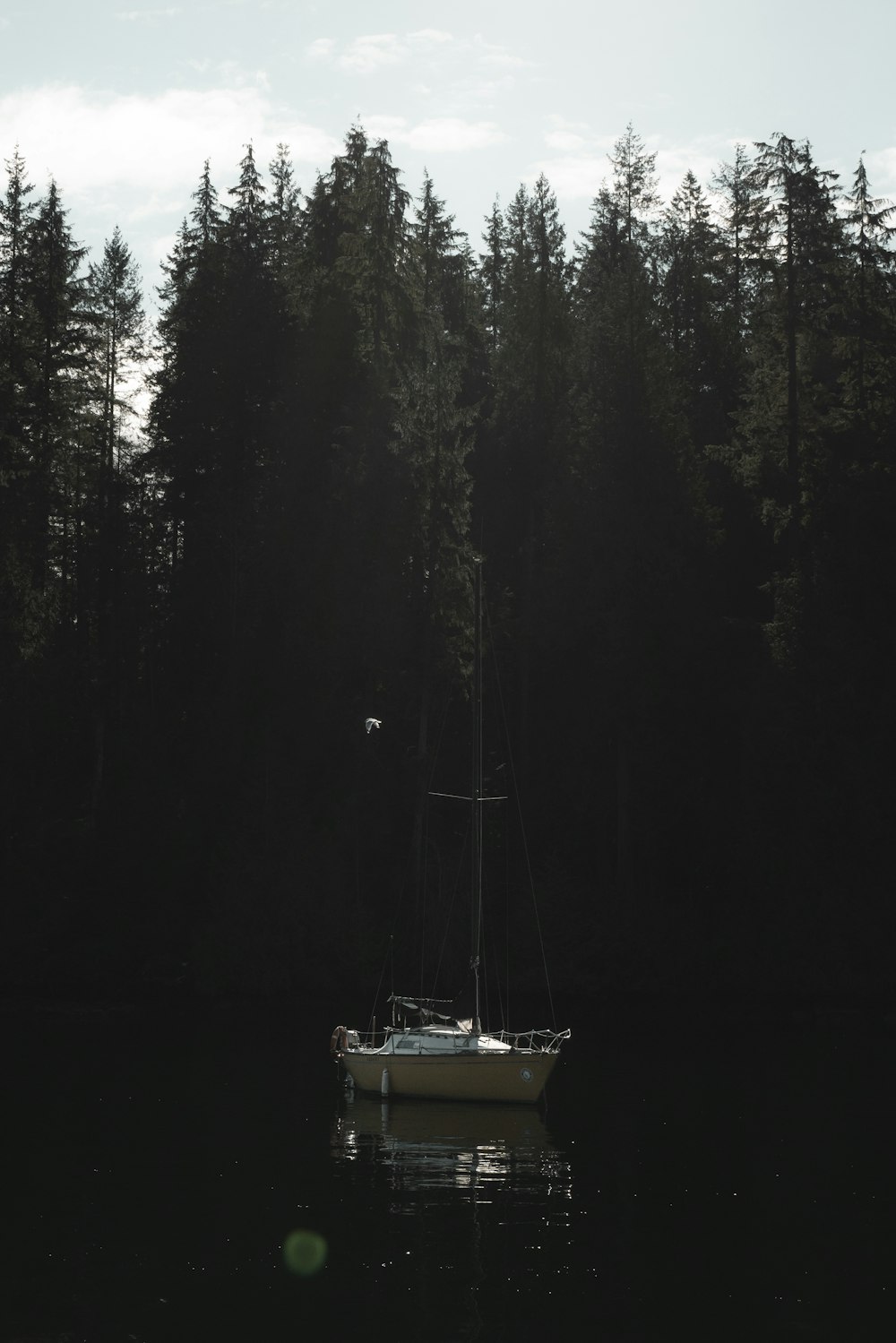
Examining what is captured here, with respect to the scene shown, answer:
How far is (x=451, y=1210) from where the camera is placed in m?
20.1

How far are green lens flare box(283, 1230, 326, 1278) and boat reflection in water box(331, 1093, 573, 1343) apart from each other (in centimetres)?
53

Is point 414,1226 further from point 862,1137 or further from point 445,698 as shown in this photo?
point 445,698

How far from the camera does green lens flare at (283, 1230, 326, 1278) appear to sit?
1695cm

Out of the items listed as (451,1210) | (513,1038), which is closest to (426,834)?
(513,1038)

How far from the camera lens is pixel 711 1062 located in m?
32.7

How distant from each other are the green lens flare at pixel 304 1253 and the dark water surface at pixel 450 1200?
0.12 meters

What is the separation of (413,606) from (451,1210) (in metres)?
27.5

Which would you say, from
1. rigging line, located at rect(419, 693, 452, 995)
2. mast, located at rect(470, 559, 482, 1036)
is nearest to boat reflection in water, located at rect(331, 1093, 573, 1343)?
mast, located at rect(470, 559, 482, 1036)

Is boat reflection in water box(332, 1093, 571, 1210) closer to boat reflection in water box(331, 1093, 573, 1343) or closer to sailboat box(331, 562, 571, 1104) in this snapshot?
boat reflection in water box(331, 1093, 573, 1343)

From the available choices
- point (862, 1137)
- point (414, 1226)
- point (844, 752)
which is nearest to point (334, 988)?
point (844, 752)

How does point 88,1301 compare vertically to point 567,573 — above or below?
below

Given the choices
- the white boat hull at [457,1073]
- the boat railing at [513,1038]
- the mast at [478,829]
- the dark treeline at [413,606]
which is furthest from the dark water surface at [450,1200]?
the dark treeline at [413,606]

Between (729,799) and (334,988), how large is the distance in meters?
13.8

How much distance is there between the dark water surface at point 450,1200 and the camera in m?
15.5
